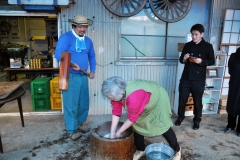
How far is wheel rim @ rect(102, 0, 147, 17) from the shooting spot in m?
3.42

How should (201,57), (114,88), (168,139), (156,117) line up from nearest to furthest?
(114,88)
(156,117)
(168,139)
(201,57)

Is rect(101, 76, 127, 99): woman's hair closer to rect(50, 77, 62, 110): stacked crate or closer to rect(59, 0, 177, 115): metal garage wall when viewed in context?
rect(59, 0, 177, 115): metal garage wall

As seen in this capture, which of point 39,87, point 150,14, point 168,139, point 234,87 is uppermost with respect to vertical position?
point 150,14

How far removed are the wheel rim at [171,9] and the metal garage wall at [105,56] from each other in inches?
29.8

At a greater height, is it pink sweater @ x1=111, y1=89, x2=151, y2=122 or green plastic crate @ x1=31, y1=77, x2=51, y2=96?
pink sweater @ x1=111, y1=89, x2=151, y2=122

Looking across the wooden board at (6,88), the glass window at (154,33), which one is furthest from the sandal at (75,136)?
the glass window at (154,33)

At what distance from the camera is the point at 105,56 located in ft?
12.0

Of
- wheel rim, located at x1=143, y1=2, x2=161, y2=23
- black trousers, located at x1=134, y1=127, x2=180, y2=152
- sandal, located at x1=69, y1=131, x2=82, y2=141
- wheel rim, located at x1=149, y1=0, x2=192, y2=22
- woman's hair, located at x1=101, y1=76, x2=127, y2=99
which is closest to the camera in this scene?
woman's hair, located at x1=101, y1=76, x2=127, y2=99

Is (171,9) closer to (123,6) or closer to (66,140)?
(123,6)

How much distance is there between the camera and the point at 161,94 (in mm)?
2096

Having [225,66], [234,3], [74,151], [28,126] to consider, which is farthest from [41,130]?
[234,3]

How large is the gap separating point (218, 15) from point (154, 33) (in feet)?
4.16

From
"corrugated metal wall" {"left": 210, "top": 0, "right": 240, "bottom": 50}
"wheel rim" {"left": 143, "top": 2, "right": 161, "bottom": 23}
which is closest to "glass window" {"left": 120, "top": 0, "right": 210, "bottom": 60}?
"wheel rim" {"left": 143, "top": 2, "right": 161, "bottom": 23}

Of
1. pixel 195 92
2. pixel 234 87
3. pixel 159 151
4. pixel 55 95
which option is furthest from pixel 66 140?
pixel 234 87
